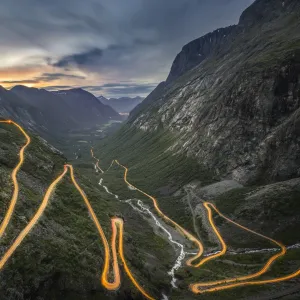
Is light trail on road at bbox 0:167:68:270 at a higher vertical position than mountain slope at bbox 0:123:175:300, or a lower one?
higher

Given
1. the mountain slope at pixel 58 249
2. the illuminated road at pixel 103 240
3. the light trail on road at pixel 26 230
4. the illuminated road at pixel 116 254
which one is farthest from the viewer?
the illuminated road at pixel 116 254

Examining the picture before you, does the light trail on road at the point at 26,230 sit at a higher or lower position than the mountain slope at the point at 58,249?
higher

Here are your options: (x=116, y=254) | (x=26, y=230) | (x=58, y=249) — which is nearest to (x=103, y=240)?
(x=116, y=254)

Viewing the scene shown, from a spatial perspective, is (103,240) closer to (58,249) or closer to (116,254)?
(116,254)

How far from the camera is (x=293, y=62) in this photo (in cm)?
18288

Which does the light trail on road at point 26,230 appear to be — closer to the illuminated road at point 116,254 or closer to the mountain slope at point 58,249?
the illuminated road at point 116,254

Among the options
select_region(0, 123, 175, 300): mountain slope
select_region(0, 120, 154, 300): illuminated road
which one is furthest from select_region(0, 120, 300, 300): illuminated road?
select_region(0, 123, 175, 300): mountain slope

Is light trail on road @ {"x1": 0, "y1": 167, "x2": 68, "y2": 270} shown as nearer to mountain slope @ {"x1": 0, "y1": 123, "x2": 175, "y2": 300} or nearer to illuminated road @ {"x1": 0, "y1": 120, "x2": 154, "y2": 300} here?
illuminated road @ {"x1": 0, "y1": 120, "x2": 154, "y2": 300}

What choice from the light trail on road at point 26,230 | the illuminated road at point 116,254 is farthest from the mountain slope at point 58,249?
the illuminated road at point 116,254

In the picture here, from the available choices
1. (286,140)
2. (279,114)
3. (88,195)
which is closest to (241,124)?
(279,114)

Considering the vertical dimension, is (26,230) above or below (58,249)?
above

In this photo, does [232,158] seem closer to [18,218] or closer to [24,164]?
[24,164]

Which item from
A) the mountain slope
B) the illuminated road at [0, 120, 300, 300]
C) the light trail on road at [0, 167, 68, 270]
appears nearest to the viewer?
the mountain slope

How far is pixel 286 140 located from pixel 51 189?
385 ft
